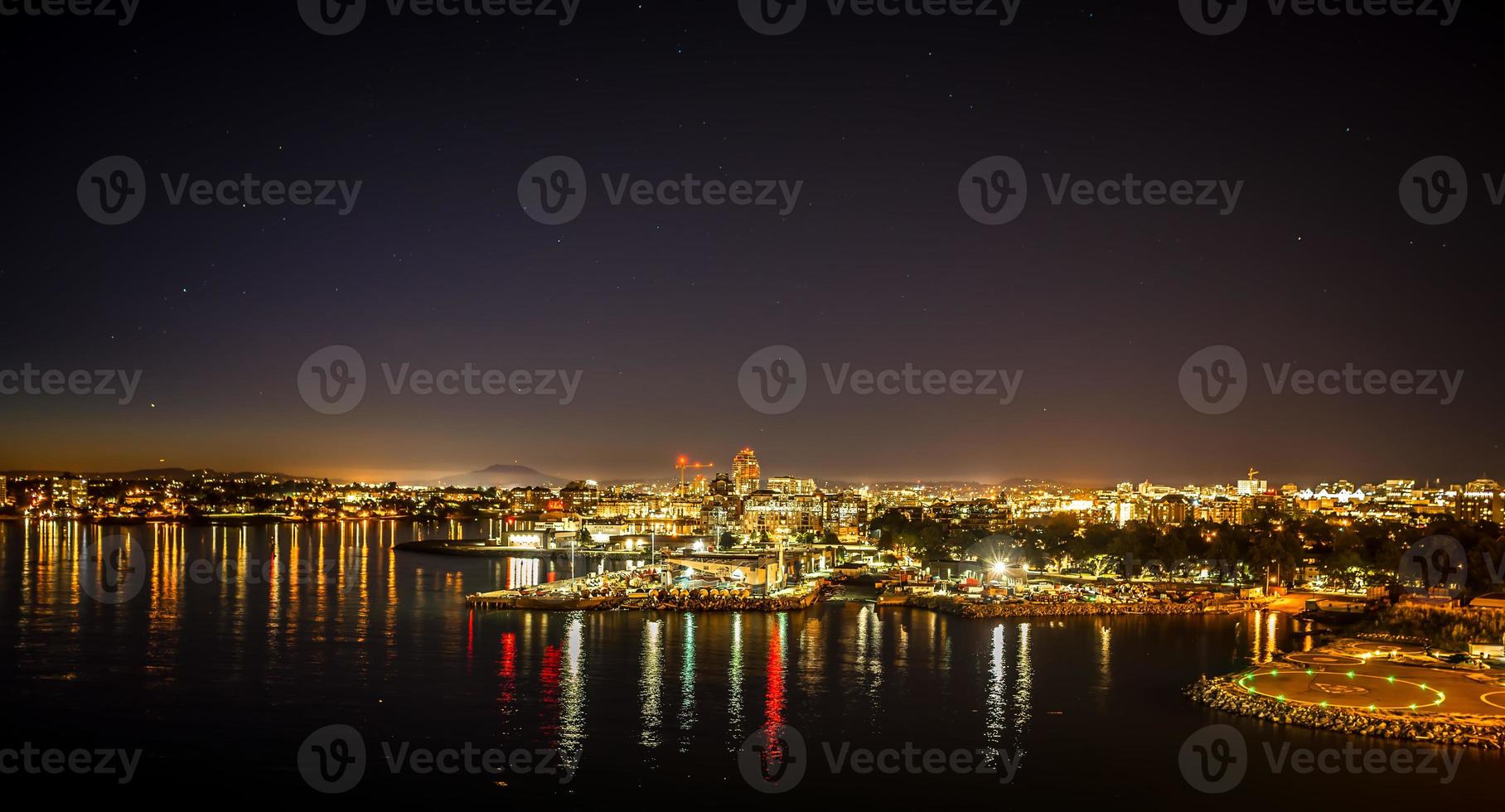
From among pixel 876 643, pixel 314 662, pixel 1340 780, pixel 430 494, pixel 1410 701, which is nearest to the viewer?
pixel 1340 780

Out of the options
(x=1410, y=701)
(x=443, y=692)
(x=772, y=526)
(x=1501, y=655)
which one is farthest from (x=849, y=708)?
(x=772, y=526)

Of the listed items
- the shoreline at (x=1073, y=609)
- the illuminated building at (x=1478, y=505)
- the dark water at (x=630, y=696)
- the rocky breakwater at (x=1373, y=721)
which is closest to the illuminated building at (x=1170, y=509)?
the illuminated building at (x=1478, y=505)

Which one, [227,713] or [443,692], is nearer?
[227,713]

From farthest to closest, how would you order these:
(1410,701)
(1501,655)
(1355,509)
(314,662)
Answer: (1355,509), (314,662), (1501,655), (1410,701)

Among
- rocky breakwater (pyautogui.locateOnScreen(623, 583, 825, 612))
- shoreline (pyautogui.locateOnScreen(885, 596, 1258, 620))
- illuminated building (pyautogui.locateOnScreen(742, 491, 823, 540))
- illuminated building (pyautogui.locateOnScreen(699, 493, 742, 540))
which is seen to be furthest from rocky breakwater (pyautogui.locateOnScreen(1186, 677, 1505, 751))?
illuminated building (pyautogui.locateOnScreen(699, 493, 742, 540))

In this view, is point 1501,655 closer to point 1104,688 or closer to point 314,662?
point 1104,688

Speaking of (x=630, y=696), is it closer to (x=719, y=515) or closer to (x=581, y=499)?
(x=719, y=515)

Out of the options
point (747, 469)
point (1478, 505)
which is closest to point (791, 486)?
point (747, 469)

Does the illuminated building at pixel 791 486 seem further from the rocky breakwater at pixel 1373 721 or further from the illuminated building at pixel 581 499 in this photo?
the rocky breakwater at pixel 1373 721
